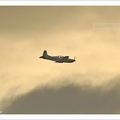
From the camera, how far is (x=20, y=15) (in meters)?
1.98

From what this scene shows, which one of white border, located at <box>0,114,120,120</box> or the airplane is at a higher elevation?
the airplane

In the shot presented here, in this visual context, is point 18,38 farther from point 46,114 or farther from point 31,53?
point 46,114

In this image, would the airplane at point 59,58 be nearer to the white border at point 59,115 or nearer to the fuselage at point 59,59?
the fuselage at point 59,59

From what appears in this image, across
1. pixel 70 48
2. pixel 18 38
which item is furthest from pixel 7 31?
pixel 70 48

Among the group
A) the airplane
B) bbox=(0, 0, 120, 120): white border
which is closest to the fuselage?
the airplane
